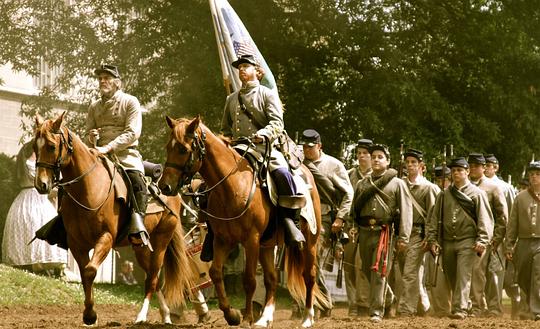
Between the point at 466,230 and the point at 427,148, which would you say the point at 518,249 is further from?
the point at 427,148

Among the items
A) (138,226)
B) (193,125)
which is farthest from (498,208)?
(193,125)

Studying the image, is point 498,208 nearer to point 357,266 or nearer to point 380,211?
point 357,266

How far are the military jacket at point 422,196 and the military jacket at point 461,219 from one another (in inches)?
26.3

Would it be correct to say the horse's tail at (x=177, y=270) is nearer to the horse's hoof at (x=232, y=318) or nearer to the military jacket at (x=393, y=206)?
the horse's hoof at (x=232, y=318)

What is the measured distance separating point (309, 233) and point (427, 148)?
38.5 ft

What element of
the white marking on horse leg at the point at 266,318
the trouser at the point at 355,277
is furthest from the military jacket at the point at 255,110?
the trouser at the point at 355,277

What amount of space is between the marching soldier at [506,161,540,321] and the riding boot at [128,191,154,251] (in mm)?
6077

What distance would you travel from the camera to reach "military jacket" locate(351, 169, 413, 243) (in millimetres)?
18406

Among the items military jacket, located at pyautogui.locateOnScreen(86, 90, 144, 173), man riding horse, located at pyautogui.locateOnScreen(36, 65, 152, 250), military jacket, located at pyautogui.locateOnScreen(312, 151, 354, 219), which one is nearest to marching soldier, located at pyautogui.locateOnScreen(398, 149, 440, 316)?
military jacket, located at pyautogui.locateOnScreen(312, 151, 354, 219)

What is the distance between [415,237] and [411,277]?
78 cm

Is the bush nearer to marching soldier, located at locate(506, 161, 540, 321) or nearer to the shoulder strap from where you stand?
marching soldier, located at locate(506, 161, 540, 321)

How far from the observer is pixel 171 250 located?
16906 millimetres

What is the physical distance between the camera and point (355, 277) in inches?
784

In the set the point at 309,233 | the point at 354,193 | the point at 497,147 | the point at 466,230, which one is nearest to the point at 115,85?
the point at 309,233
